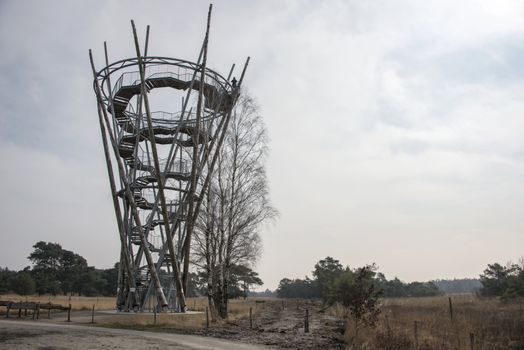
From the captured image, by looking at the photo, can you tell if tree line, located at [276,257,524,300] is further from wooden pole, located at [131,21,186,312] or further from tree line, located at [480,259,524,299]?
wooden pole, located at [131,21,186,312]

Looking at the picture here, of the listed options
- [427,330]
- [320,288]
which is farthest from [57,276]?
[427,330]

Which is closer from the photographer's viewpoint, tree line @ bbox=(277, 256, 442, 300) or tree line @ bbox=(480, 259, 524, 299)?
tree line @ bbox=(480, 259, 524, 299)

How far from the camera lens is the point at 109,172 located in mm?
24422

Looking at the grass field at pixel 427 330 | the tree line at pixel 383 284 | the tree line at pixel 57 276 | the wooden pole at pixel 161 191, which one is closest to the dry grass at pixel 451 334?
the grass field at pixel 427 330

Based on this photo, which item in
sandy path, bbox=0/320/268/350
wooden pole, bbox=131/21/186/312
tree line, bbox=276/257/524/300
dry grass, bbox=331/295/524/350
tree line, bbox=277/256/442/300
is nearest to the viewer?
sandy path, bbox=0/320/268/350

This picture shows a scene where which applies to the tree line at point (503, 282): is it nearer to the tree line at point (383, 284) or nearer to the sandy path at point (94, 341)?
the tree line at point (383, 284)

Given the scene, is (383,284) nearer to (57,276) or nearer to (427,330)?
(57,276)

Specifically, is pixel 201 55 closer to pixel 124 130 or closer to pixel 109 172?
pixel 124 130

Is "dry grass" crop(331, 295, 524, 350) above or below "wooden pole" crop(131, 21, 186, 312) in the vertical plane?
below

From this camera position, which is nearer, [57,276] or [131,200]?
[131,200]

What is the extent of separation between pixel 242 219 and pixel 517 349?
13.8 meters

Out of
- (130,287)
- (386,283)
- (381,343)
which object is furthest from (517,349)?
(386,283)

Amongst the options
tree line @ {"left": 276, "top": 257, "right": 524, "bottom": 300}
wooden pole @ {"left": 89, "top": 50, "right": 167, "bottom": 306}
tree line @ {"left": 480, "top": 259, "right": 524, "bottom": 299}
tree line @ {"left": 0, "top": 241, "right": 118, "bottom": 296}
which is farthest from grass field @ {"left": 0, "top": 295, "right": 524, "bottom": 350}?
tree line @ {"left": 0, "top": 241, "right": 118, "bottom": 296}

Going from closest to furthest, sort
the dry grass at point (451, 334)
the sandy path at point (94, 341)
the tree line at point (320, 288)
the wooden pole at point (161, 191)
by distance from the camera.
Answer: the sandy path at point (94, 341) < the dry grass at point (451, 334) < the wooden pole at point (161, 191) < the tree line at point (320, 288)
